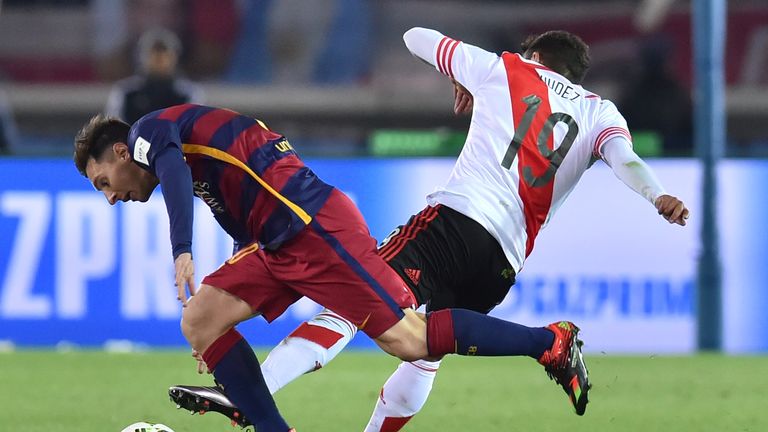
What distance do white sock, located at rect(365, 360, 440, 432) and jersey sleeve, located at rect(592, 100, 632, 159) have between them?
1.05m

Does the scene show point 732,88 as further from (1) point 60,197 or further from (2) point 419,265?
(2) point 419,265

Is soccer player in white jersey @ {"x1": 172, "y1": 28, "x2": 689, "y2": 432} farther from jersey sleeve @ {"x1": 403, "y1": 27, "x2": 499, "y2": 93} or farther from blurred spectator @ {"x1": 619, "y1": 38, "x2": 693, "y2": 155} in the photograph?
blurred spectator @ {"x1": 619, "y1": 38, "x2": 693, "y2": 155}

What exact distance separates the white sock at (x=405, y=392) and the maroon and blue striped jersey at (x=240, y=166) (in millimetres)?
879

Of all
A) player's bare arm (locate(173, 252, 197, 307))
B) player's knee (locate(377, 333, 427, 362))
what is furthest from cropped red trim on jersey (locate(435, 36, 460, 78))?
Answer: player's bare arm (locate(173, 252, 197, 307))

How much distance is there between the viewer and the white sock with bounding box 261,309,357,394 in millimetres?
5188

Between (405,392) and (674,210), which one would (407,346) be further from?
→ (674,210)

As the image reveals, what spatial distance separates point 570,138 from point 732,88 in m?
10.6

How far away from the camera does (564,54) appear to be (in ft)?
19.2

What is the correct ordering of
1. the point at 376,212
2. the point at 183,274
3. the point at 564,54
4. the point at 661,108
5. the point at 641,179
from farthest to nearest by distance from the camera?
1. the point at 661,108
2. the point at 376,212
3. the point at 564,54
4. the point at 641,179
5. the point at 183,274

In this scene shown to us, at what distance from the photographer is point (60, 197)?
10.3 m

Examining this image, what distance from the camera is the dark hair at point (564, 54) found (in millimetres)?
5848

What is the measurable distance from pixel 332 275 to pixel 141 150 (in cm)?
79

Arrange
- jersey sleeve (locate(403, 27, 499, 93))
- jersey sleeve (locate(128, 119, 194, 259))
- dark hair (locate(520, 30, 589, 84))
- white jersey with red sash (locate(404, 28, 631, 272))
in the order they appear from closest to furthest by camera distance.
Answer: jersey sleeve (locate(128, 119, 194, 259))
white jersey with red sash (locate(404, 28, 631, 272))
jersey sleeve (locate(403, 27, 499, 93))
dark hair (locate(520, 30, 589, 84))

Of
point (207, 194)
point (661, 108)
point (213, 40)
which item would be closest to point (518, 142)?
point (207, 194)
